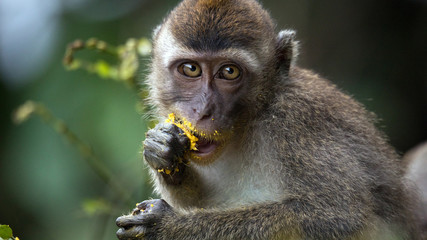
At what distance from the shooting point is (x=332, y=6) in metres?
10.9

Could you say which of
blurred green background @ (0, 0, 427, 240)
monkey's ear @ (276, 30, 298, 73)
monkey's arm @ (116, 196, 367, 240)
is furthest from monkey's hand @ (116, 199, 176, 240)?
blurred green background @ (0, 0, 427, 240)

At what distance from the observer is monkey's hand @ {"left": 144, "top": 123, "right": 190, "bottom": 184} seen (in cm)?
522

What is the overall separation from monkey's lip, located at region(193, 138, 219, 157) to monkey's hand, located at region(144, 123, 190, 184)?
15 cm

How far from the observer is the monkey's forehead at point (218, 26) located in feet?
17.7

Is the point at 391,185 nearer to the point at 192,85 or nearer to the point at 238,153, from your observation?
the point at 238,153

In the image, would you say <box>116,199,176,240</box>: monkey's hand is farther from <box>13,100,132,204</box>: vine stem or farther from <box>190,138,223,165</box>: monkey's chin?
<box>13,100,132,204</box>: vine stem

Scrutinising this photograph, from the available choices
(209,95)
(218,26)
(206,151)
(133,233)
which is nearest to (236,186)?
(206,151)

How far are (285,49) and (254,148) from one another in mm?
1113

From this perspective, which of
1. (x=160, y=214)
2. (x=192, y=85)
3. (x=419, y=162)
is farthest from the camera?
(x=419, y=162)

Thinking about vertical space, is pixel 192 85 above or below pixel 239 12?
below

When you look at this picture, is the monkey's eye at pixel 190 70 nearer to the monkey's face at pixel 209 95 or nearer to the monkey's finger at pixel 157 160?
the monkey's face at pixel 209 95

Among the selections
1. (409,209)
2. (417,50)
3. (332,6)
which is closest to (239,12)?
(409,209)

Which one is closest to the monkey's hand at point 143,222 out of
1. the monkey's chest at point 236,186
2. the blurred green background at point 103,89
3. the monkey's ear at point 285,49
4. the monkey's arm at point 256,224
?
the monkey's arm at point 256,224

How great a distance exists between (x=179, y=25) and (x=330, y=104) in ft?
5.59
